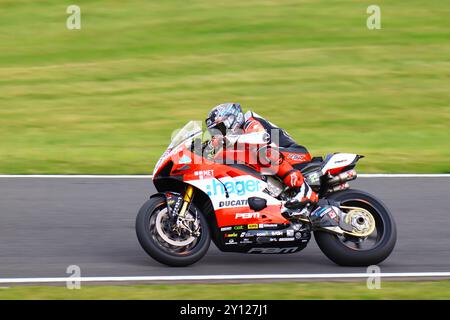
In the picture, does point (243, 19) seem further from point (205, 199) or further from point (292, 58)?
point (205, 199)

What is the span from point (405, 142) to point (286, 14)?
681 cm

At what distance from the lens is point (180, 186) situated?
910 centimetres

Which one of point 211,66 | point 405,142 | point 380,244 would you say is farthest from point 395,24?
point 380,244

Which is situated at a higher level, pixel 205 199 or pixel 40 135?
pixel 40 135

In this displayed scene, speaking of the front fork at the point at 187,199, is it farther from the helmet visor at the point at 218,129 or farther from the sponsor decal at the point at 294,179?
the sponsor decal at the point at 294,179

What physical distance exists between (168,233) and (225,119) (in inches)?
45.9

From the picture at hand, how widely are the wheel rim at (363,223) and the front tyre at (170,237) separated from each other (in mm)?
1304

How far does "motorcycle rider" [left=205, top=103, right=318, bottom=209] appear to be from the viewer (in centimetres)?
892

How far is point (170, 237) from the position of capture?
8969mm

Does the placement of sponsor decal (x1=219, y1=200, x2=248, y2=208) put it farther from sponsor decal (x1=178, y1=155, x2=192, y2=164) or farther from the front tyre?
sponsor decal (x1=178, y1=155, x2=192, y2=164)

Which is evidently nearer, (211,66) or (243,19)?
(211,66)
